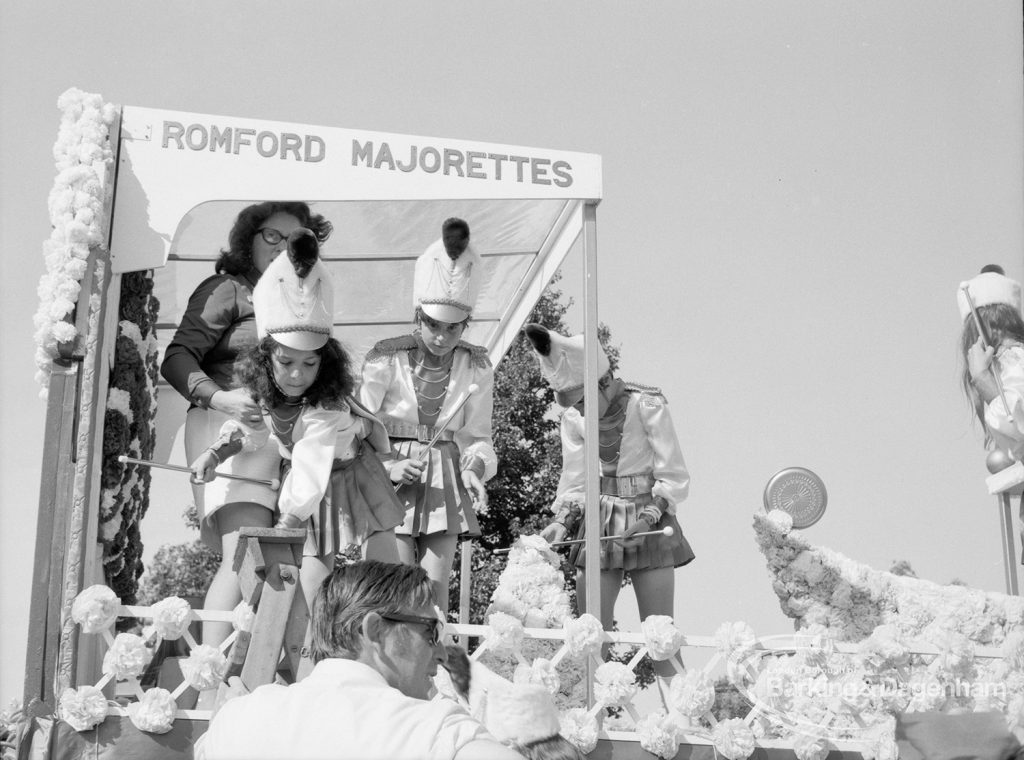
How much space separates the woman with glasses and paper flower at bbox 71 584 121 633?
40 cm

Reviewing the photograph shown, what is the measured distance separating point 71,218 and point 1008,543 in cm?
469

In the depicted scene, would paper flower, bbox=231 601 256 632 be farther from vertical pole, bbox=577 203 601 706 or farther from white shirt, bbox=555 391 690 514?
white shirt, bbox=555 391 690 514

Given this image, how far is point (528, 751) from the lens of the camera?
107 inches

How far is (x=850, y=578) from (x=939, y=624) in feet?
1.61

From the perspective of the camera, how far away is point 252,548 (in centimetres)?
423

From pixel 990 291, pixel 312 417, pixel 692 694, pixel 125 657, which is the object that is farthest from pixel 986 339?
pixel 125 657

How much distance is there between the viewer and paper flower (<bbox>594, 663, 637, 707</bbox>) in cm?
452

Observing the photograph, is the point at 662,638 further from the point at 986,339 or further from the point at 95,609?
the point at 986,339

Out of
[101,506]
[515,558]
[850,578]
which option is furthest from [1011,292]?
[101,506]

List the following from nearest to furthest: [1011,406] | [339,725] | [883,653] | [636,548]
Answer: [339,725]
[883,653]
[1011,406]
[636,548]

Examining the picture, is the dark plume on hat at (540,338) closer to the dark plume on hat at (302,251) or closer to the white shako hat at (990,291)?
the dark plume on hat at (302,251)

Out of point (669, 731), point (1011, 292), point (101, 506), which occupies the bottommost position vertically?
point (669, 731)

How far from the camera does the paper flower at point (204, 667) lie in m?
4.34

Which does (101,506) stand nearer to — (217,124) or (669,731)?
(217,124)
